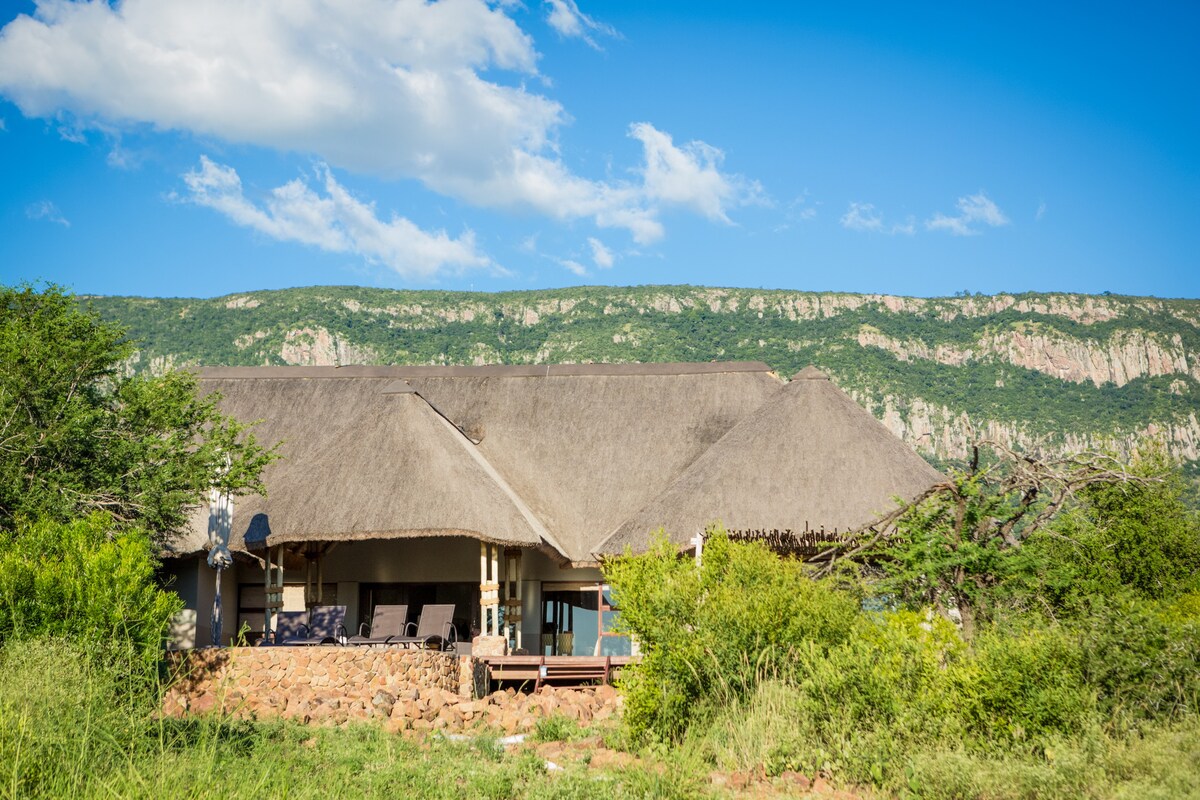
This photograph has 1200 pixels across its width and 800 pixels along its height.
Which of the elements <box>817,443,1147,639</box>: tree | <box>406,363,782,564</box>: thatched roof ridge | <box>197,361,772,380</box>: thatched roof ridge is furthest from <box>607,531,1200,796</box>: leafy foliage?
<box>197,361,772,380</box>: thatched roof ridge

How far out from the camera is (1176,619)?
10.5 metres

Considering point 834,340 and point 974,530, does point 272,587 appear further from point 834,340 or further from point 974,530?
point 834,340

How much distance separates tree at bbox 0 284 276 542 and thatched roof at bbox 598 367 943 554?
6464 mm

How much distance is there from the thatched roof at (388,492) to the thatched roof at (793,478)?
221 centimetres

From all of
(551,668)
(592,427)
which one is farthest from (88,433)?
(592,427)

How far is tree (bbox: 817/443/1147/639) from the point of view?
480 inches

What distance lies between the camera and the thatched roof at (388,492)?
17.9 m

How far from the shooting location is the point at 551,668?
1716 centimetres

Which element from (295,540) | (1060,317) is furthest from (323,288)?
(295,540)

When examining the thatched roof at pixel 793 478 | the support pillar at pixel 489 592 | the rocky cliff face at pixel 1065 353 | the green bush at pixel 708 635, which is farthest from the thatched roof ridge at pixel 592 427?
the rocky cliff face at pixel 1065 353

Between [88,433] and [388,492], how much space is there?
4421mm

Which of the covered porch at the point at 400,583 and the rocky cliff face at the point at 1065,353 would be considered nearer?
the covered porch at the point at 400,583

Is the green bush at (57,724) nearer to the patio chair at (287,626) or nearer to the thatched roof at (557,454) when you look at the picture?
the patio chair at (287,626)

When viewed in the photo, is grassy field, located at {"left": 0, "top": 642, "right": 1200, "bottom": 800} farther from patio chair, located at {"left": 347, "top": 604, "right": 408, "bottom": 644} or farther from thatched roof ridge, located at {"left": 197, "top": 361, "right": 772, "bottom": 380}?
thatched roof ridge, located at {"left": 197, "top": 361, "right": 772, "bottom": 380}
